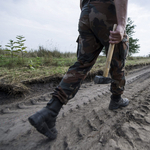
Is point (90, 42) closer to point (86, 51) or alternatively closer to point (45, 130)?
point (86, 51)

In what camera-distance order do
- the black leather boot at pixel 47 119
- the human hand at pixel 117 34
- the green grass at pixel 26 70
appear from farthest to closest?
1. the green grass at pixel 26 70
2. the human hand at pixel 117 34
3. the black leather boot at pixel 47 119

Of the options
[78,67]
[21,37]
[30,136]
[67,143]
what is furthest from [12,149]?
[21,37]

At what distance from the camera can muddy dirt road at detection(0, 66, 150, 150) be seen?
115 cm

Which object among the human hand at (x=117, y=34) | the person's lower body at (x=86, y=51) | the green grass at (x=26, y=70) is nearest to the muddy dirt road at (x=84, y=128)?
the person's lower body at (x=86, y=51)

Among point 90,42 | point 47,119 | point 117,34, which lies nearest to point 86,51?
point 90,42

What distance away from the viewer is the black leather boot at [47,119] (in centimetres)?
111

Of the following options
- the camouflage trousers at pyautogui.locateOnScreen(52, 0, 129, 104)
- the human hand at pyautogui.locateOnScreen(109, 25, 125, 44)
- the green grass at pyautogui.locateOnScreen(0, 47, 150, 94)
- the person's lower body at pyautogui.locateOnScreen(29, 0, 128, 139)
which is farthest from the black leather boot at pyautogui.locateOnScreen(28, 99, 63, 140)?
the green grass at pyautogui.locateOnScreen(0, 47, 150, 94)

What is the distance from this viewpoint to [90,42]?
4.75ft

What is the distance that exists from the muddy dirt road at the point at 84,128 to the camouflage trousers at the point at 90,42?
39cm

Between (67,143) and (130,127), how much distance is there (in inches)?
28.1

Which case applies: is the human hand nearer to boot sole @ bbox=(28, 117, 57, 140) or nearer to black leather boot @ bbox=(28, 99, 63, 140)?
black leather boot @ bbox=(28, 99, 63, 140)

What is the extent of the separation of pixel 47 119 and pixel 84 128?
466 millimetres

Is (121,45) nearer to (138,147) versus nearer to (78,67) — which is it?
(78,67)

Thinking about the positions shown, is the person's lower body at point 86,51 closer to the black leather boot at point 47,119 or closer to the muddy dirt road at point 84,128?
the black leather boot at point 47,119
